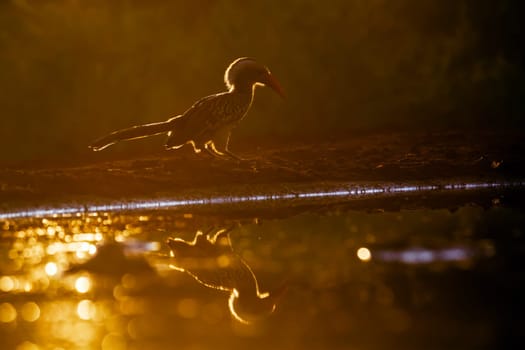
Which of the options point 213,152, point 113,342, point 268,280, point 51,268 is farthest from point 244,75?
point 113,342

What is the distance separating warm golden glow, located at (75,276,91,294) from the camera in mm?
4406

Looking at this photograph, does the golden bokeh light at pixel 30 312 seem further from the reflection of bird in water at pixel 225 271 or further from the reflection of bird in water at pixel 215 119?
the reflection of bird in water at pixel 215 119

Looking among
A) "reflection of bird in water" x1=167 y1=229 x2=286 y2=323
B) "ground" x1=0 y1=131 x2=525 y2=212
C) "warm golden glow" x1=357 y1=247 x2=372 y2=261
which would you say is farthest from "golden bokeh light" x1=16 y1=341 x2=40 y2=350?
"ground" x1=0 y1=131 x2=525 y2=212

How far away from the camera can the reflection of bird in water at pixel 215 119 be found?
850 centimetres

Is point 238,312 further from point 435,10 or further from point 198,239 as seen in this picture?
point 435,10

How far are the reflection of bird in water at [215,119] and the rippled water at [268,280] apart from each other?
6.62ft

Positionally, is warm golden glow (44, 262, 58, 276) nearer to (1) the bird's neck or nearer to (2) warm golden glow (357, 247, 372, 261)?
(2) warm golden glow (357, 247, 372, 261)

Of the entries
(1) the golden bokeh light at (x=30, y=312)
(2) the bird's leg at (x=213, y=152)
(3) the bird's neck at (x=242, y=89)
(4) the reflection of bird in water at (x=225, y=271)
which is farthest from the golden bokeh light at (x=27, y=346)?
(3) the bird's neck at (x=242, y=89)

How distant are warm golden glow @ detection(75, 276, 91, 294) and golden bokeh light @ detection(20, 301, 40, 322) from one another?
0.96 ft

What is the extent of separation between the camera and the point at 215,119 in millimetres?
8484

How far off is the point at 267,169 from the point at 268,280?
366cm

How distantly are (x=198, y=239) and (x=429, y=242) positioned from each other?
139 centimetres

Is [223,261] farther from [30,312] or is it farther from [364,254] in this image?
[30,312]

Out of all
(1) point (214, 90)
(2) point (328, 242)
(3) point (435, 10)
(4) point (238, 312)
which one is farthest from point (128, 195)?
(3) point (435, 10)
